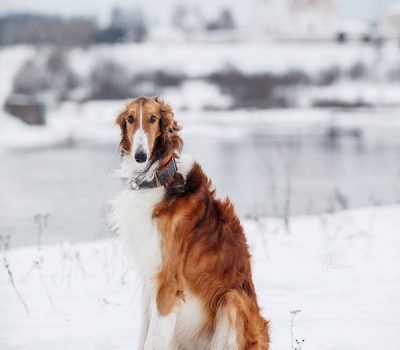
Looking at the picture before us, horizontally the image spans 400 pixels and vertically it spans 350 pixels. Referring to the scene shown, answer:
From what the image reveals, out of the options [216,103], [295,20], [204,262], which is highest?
[295,20]

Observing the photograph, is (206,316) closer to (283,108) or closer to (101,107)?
(283,108)

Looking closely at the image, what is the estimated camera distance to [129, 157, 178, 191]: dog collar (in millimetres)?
3104

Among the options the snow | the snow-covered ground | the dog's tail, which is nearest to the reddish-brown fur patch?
the dog's tail

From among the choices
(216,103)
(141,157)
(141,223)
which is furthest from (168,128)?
(216,103)

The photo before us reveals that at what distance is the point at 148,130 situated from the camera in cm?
306

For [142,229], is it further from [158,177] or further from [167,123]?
[167,123]

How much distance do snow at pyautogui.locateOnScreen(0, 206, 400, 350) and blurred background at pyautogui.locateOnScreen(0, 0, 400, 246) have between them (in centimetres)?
92

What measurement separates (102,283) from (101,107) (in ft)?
114

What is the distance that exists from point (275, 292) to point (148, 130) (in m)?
1.98

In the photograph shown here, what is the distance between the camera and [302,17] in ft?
258

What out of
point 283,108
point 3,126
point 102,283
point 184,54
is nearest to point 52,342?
point 102,283

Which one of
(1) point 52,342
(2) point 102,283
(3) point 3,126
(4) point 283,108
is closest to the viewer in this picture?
(1) point 52,342

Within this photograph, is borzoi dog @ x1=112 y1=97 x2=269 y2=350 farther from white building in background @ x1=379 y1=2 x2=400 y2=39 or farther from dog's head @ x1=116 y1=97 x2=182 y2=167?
white building in background @ x1=379 y1=2 x2=400 y2=39

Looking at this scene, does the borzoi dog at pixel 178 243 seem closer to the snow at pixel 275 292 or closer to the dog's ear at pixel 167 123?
the dog's ear at pixel 167 123
